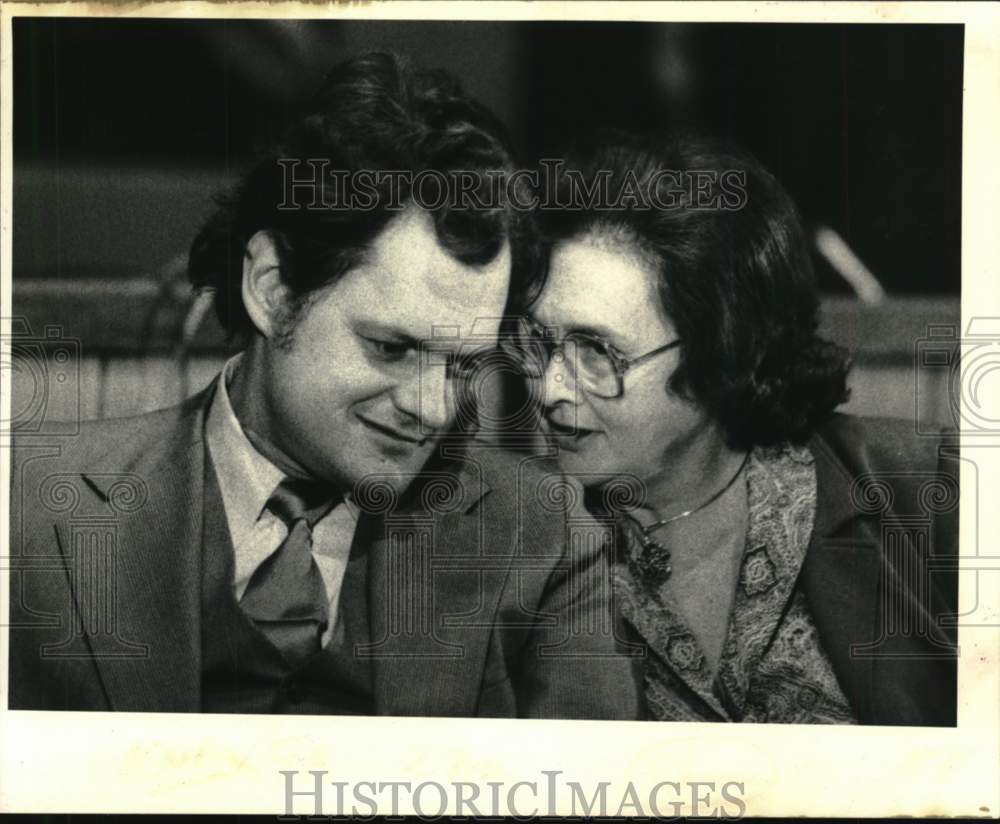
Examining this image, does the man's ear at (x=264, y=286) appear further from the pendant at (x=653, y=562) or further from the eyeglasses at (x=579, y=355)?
the pendant at (x=653, y=562)

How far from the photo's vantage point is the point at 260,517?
13.5ft

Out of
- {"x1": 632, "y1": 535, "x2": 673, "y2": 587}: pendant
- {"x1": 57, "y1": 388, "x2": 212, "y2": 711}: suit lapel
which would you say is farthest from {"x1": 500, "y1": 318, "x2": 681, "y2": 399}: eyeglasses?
{"x1": 57, "y1": 388, "x2": 212, "y2": 711}: suit lapel

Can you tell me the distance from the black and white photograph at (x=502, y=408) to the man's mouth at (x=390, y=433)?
22mm

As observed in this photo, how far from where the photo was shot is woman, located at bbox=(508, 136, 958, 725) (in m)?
4.07

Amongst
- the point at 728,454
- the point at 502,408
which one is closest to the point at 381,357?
the point at 502,408

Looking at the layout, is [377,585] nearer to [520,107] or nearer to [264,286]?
[264,286]

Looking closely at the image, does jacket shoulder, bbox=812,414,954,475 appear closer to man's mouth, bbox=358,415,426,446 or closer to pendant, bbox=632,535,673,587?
pendant, bbox=632,535,673,587

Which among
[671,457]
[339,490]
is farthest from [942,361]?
[339,490]

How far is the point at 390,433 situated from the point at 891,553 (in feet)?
5.85

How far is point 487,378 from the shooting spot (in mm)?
4078

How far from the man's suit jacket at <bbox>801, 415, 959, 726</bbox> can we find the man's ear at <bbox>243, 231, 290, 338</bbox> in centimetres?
190

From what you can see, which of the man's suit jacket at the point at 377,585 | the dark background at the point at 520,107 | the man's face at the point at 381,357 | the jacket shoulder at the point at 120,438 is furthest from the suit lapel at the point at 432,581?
the dark background at the point at 520,107

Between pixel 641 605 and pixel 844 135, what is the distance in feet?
5.79

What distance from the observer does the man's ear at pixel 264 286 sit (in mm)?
4090
